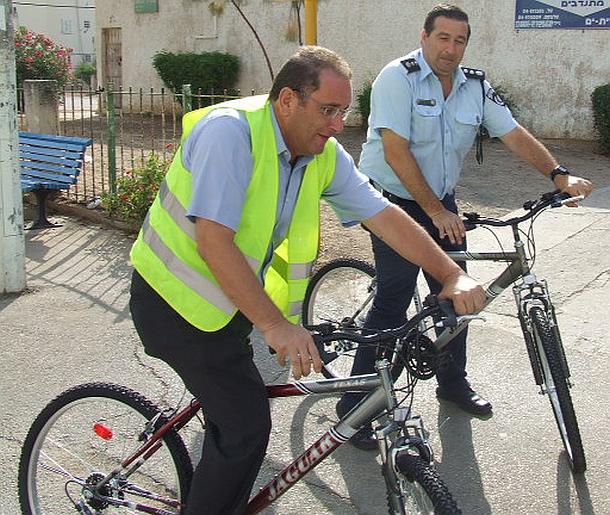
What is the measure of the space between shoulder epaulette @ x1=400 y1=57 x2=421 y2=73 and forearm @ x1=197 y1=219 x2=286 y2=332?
181cm

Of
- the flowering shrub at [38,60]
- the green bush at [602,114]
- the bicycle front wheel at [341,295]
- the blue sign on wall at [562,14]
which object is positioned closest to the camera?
the bicycle front wheel at [341,295]

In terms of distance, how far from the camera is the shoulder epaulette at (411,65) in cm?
380

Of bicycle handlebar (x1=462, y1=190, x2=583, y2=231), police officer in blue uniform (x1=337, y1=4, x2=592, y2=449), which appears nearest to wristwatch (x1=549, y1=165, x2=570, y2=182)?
police officer in blue uniform (x1=337, y1=4, x2=592, y2=449)

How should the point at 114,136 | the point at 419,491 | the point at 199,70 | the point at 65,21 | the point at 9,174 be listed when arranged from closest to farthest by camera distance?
the point at 419,491, the point at 9,174, the point at 114,136, the point at 199,70, the point at 65,21

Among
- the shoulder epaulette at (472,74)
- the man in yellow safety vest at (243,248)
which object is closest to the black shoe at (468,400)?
the shoulder epaulette at (472,74)

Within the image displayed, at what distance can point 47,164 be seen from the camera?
27.3 feet

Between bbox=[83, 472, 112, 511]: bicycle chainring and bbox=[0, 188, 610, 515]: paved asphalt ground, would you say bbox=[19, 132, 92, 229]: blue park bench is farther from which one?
bbox=[83, 472, 112, 511]: bicycle chainring

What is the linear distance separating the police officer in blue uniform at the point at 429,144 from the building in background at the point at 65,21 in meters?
43.7

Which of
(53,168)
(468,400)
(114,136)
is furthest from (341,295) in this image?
(53,168)

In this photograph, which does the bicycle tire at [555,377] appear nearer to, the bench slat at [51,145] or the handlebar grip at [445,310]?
the handlebar grip at [445,310]

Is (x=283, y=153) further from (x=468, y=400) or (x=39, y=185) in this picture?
(x=39, y=185)

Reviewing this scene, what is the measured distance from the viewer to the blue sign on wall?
510 inches

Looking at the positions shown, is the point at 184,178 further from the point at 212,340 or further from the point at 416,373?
the point at 416,373

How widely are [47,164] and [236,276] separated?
258 inches
